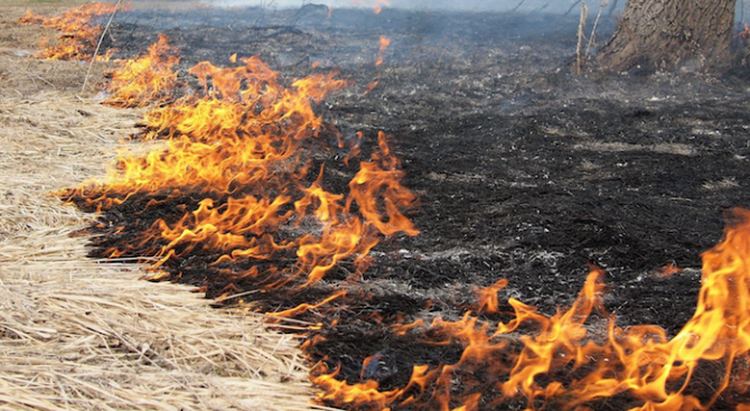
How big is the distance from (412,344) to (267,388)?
0.71 m

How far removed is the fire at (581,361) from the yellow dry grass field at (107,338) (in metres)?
0.35

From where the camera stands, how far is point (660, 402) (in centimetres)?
218

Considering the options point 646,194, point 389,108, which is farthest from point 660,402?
point 389,108

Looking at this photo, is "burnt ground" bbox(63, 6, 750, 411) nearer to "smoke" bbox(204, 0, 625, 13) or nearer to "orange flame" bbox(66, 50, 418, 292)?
"orange flame" bbox(66, 50, 418, 292)

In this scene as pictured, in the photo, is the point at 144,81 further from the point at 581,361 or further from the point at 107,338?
the point at 581,361

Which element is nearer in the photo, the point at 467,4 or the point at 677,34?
the point at 677,34

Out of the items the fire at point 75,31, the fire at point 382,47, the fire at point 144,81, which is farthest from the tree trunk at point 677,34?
the fire at point 75,31

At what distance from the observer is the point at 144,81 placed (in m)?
7.09

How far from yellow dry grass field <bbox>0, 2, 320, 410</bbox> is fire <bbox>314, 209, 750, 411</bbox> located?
0.35 meters

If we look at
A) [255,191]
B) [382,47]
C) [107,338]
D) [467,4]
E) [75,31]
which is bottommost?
[107,338]

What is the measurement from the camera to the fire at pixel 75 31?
8.77 meters

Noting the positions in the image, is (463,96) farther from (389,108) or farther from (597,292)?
(597,292)

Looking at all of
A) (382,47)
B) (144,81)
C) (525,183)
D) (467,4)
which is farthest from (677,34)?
(467,4)

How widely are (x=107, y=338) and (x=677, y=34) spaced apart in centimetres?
807
